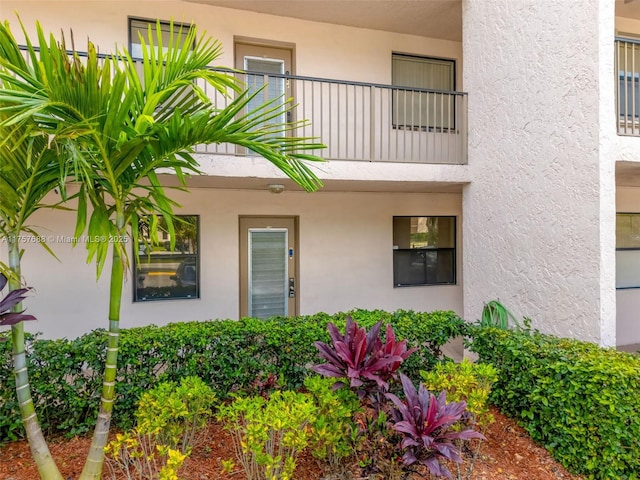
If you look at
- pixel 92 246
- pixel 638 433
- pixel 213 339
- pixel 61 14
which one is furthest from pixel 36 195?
pixel 638 433

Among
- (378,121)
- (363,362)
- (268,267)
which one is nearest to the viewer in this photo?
(363,362)

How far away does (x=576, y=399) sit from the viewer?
3424 mm

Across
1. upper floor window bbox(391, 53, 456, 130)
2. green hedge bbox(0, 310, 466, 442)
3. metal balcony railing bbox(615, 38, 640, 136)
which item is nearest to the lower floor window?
green hedge bbox(0, 310, 466, 442)

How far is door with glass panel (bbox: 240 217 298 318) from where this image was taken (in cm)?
690

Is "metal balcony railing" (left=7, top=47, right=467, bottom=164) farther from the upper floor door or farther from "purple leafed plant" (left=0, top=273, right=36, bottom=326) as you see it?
"purple leafed plant" (left=0, top=273, right=36, bottom=326)

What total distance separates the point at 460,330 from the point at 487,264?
1.53m

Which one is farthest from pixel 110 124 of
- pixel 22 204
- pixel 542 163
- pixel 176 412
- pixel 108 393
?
pixel 542 163

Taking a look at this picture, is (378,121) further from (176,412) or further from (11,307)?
(11,307)

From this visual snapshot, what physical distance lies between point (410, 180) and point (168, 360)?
4240 millimetres

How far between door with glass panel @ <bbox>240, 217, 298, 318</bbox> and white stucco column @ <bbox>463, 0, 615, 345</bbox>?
3.08 metres

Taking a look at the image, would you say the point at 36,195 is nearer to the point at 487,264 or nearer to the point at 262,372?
the point at 262,372

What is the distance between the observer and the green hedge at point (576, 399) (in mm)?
3197

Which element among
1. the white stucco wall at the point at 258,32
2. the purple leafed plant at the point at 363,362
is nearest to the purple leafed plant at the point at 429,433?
the purple leafed plant at the point at 363,362

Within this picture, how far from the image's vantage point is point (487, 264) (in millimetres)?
5898
